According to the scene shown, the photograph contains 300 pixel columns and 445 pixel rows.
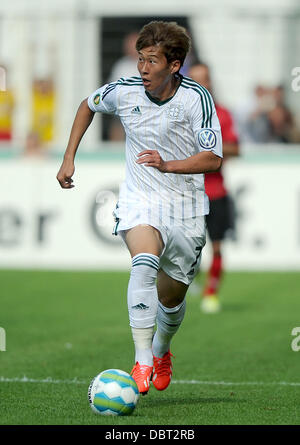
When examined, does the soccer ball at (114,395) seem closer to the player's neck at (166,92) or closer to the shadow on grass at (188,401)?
the shadow on grass at (188,401)

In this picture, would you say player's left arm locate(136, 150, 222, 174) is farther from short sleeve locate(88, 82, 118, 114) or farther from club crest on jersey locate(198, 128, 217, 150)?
short sleeve locate(88, 82, 118, 114)

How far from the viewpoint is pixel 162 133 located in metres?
6.60

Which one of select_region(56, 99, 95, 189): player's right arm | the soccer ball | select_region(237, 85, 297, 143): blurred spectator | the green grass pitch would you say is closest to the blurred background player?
select_region(237, 85, 297, 143): blurred spectator

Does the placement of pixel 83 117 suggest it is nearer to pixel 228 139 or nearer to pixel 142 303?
pixel 142 303

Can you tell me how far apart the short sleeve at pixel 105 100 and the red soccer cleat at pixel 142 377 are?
5.43 ft

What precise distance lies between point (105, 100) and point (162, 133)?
46cm

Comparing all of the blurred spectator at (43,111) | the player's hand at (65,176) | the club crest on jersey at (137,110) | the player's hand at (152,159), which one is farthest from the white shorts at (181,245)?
the blurred spectator at (43,111)

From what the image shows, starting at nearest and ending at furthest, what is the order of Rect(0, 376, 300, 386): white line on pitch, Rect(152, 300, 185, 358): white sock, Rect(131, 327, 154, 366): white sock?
Rect(131, 327, 154, 366): white sock → Rect(152, 300, 185, 358): white sock → Rect(0, 376, 300, 386): white line on pitch

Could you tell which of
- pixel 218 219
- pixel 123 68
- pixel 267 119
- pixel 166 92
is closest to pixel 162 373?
pixel 166 92

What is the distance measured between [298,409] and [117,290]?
7.71m

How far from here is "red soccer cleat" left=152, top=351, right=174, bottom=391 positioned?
22.5ft

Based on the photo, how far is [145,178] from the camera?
6.69 metres

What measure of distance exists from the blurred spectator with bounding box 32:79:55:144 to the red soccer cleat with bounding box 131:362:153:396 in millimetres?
11137
